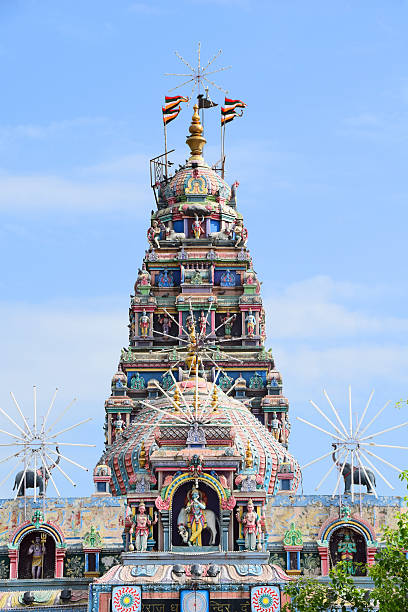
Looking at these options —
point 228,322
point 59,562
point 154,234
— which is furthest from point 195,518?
point 154,234

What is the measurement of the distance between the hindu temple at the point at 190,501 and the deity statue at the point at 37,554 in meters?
0.06

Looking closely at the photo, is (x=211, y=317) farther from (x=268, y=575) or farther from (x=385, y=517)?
(x=268, y=575)

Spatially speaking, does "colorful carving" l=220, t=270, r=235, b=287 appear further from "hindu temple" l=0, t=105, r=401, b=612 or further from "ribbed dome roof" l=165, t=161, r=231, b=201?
"ribbed dome roof" l=165, t=161, r=231, b=201

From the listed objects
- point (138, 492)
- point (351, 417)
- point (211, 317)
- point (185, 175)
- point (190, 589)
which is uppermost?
point (185, 175)

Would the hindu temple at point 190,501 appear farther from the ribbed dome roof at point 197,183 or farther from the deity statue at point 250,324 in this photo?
the ribbed dome roof at point 197,183

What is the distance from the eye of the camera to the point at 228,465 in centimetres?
7750

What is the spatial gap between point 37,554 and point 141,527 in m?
10.2

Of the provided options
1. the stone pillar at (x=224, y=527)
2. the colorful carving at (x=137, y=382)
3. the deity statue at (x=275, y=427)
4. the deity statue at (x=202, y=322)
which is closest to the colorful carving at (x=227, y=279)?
the deity statue at (x=202, y=322)

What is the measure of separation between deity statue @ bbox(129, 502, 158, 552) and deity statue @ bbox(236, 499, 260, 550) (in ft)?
15.9

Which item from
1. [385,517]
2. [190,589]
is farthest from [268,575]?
[385,517]

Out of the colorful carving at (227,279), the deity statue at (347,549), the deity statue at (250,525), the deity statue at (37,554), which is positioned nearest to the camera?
the deity statue at (250,525)

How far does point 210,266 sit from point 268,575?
42732 mm

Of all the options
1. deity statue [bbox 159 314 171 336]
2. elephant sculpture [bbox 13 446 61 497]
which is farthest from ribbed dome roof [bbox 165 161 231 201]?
elephant sculpture [bbox 13 446 61 497]

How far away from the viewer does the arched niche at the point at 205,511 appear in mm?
76250
